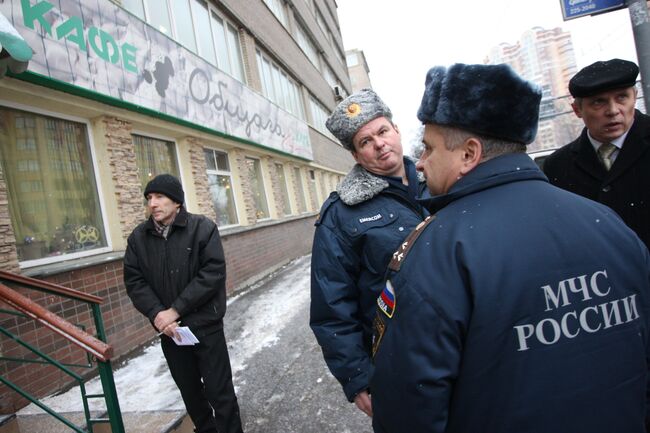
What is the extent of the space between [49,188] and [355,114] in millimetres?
4059

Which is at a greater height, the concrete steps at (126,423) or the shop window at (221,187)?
the shop window at (221,187)

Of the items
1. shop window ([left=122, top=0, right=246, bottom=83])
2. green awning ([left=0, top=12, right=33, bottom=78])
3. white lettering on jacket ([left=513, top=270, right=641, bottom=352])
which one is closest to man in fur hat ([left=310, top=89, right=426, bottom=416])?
white lettering on jacket ([left=513, top=270, right=641, bottom=352])

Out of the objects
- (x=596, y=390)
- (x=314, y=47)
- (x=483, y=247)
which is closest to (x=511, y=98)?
(x=483, y=247)

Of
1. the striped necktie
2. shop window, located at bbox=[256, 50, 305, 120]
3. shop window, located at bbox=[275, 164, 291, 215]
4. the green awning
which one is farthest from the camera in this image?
shop window, located at bbox=[275, 164, 291, 215]

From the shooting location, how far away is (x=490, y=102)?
1032mm

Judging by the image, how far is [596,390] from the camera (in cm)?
90

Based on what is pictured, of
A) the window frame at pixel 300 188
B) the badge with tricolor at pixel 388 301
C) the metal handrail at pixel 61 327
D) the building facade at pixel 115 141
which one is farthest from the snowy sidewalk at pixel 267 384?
the window frame at pixel 300 188

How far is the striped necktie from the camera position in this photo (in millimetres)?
Answer: 2170

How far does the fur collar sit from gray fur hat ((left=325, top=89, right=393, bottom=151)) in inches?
8.9

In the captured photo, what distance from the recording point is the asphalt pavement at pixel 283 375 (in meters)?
2.98

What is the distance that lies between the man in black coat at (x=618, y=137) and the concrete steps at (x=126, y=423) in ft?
10.1

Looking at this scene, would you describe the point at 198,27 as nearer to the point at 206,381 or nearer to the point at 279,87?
the point at 279,87

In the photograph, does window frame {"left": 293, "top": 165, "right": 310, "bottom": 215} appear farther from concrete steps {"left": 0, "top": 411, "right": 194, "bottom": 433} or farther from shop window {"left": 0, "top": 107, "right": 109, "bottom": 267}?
concrete steps {"left": 0, "top": 411, "right": 194, "bottom": 433}

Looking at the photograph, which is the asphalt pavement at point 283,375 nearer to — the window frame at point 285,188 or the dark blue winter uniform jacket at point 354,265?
the dark blue winter uniform jacket at point 354,265
